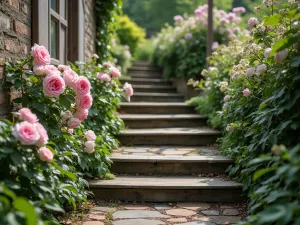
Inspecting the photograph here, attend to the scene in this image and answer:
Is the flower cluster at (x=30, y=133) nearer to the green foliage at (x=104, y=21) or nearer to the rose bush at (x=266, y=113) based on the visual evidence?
the rose bush at (x=266, y=113)

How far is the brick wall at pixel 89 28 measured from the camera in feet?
18.1

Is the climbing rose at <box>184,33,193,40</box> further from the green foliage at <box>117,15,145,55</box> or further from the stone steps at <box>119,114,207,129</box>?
the green foliage at <box>117,15,145,55</box>

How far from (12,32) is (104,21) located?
12.2ft

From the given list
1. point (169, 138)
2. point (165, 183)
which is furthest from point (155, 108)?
point (165, 183)

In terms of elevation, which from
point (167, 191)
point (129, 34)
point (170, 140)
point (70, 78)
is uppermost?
point (129, 34)

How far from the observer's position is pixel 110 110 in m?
4.67

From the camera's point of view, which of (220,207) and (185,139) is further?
(185,139)

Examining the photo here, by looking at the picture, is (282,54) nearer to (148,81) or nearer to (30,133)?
(30,133)

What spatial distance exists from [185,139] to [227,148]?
0.96 metres

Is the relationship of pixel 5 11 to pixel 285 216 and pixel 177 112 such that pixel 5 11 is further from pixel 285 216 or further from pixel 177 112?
pixel 177 112

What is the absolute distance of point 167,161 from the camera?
414 centimetres

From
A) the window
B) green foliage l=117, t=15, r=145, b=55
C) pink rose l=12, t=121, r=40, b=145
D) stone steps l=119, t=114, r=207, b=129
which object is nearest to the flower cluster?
pink rose l=12, t=121, r=40, b=145

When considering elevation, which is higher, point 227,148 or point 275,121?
point 275,121

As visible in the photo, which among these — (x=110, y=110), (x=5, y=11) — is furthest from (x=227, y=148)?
(x=5, y=11)
